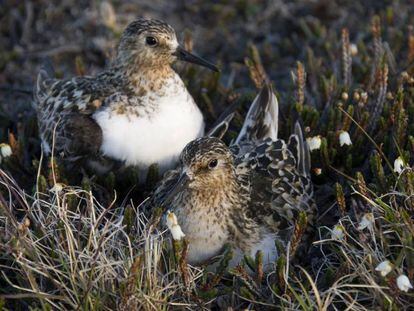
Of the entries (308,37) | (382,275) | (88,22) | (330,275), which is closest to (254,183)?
(330,275)

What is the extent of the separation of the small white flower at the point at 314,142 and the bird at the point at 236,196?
0.04 metres

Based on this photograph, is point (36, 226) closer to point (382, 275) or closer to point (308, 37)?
point (382, 275)

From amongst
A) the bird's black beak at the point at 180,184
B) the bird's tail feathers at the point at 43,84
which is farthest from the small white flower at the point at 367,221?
the bird's tail feathers at the point at 43,84

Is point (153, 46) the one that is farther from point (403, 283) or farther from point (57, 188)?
point (403, 283)

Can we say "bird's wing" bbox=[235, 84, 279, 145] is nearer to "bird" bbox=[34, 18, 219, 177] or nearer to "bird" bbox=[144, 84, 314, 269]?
"bird" bbox=[144, 84, 314, 269]

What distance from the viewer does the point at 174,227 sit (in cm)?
488

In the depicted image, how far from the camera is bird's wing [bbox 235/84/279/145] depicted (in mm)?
6258

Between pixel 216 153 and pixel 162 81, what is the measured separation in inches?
53.3

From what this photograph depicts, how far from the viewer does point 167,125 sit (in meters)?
6.09

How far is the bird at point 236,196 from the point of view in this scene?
204 inches

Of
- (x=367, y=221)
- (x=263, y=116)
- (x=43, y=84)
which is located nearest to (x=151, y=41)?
(x=263, y=116)

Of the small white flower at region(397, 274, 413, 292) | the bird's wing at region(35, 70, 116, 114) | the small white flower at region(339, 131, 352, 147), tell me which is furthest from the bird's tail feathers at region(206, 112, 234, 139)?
the small white flower at region(397, 274, 413, 292)

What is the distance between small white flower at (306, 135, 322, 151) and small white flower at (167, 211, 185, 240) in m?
1.50

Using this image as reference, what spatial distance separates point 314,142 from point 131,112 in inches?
55.1
